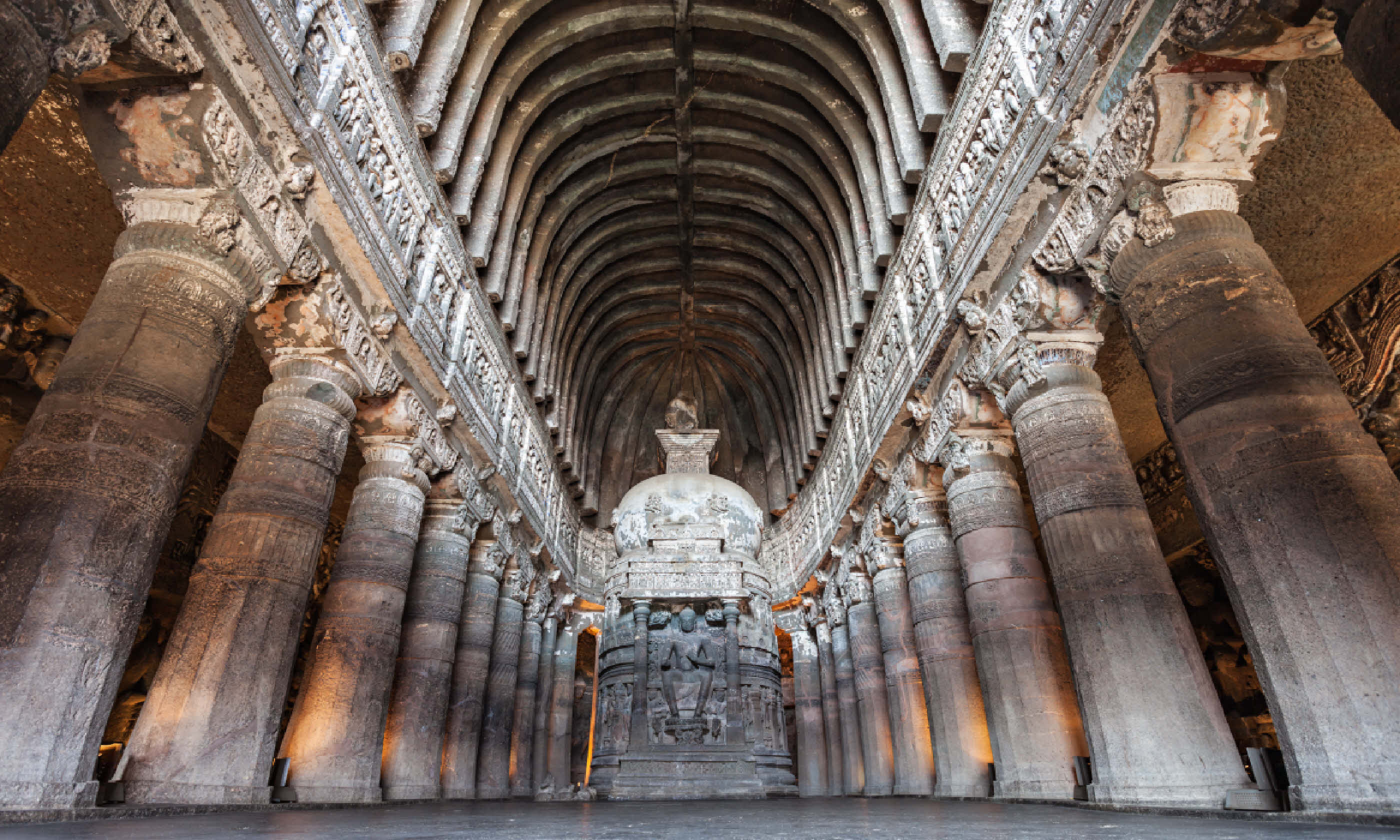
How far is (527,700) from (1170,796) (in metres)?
11.3

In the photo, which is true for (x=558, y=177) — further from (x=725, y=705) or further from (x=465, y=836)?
(x=465, y=836)

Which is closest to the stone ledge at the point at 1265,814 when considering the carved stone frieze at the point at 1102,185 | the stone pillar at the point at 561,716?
the carved stone frieze at the point at 1102,185

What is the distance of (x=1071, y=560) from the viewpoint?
19.9 feet

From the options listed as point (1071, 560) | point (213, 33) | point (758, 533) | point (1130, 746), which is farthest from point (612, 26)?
point (1130, 746)

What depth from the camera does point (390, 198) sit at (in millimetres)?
8297

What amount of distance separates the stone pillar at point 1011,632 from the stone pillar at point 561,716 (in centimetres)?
1011

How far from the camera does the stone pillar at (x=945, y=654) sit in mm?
8805

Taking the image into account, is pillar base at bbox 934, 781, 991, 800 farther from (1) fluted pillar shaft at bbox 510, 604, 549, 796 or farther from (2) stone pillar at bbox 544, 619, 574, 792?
(2) stone pillar at bbox 544, 619, 574, 792

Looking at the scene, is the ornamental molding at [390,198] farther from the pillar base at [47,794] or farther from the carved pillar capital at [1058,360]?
the carved pillar capital at [1058,360]

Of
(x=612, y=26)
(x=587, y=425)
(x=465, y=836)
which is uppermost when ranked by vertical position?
(x=612, y=26)

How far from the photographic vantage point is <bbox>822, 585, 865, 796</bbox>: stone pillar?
45.4 ft

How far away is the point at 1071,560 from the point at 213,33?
7.89m

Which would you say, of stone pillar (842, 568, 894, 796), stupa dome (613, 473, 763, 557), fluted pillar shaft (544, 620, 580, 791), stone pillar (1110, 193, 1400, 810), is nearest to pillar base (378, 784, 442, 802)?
stupa dome (613, 473, 763, 557)

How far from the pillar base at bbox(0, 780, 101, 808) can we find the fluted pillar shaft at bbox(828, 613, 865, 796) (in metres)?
11.6
